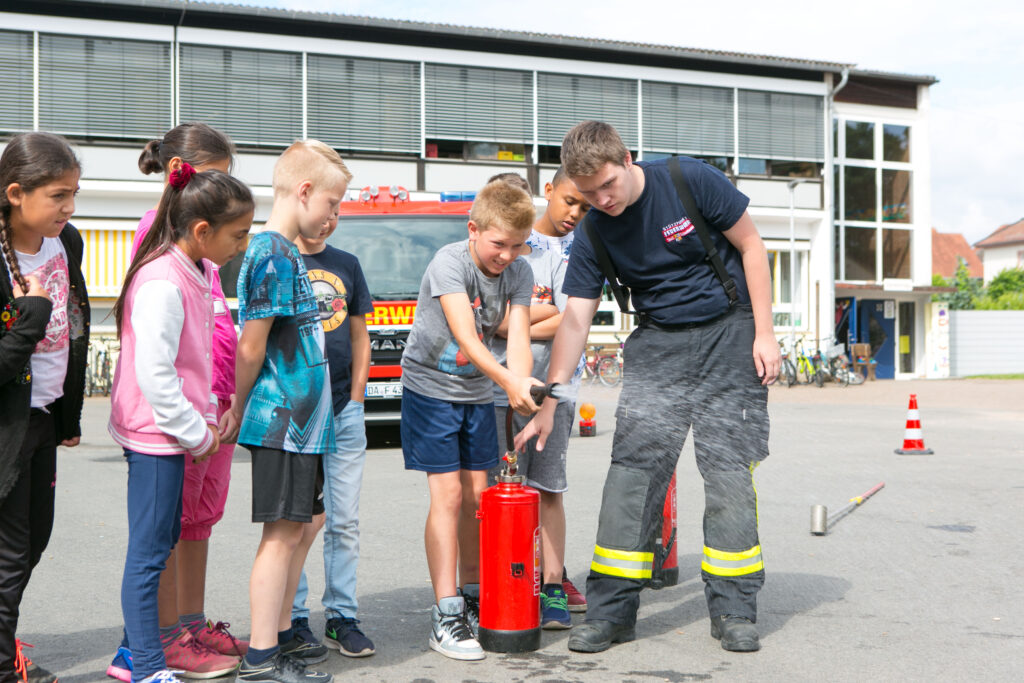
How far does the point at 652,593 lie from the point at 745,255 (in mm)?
1866

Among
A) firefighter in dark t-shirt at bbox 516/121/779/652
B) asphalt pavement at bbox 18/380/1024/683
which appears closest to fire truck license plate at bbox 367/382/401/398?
asphalt pavement at bbox 18/380/1024/683

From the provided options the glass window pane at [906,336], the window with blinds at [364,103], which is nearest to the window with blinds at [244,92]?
the window with blinds at [364,103]

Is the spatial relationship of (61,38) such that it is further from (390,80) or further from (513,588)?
(513,588)

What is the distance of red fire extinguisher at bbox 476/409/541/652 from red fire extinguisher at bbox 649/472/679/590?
4.20ft

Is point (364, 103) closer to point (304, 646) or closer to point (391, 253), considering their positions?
point (391, 253)

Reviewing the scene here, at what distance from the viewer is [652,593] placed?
5.29 m

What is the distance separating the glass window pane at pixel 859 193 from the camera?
3362cm

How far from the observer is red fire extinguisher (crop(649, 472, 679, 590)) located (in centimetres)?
534

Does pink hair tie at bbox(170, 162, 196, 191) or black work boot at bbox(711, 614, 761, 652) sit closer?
pink hair tie at bbox(170, 162, 196, 191)

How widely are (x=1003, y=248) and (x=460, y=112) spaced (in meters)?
71.4

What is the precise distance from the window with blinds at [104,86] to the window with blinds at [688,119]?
1319 centimetres

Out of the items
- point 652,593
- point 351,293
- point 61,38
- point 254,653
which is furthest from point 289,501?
point 61,38

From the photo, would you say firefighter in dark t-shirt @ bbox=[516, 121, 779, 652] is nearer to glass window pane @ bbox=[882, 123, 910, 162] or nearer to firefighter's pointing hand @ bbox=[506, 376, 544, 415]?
firefighter's pointing hand @ bbox=[506, 376, 544, 415]

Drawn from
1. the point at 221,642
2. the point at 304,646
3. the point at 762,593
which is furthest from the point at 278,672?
the point at 762,593
